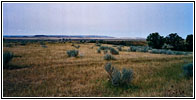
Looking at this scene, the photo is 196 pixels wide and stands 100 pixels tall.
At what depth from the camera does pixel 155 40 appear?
1672cm

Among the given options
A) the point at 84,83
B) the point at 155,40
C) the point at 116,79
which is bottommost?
the point at 84,83

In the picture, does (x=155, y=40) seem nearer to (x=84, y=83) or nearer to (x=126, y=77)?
(x=126, y=77)

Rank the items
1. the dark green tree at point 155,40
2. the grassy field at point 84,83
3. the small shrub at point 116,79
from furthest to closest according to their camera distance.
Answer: the dark green tree at point 155,40
the small shrub at point 116,79
the grassy field at point 84,83

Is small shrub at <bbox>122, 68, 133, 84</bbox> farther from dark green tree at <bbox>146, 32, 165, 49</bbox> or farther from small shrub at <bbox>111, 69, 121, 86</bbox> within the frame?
dark green tree at <bbox>146, 32, 165, 49</bbox>

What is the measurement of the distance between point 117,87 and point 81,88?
2.89 feet

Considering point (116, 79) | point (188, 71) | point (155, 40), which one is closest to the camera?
point (116, 79)

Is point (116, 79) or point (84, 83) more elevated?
point (116, 79)

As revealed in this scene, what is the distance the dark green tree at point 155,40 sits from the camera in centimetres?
1627

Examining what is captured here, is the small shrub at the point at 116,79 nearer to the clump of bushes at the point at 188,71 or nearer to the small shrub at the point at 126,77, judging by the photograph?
the small shrub at the point at 126,77

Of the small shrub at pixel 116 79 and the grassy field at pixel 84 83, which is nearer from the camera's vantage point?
the grassy field at pixel 84 83

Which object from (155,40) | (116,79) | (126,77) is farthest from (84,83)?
(155,40)

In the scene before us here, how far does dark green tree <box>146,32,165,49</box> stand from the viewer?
16272 mm

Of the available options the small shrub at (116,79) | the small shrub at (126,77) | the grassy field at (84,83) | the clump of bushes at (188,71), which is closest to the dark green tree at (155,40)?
the grassy field at (84,83)

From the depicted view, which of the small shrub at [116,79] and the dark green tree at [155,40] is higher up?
the dark green tree at [155,40]
